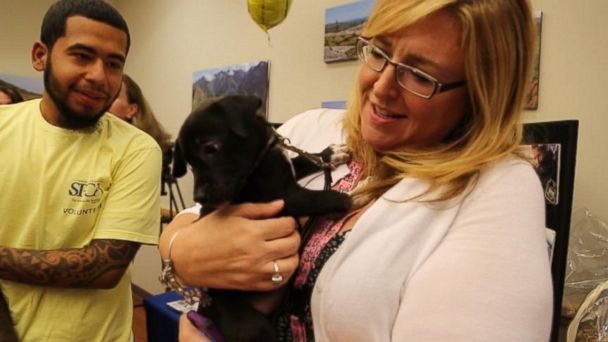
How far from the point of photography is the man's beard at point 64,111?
1496mm

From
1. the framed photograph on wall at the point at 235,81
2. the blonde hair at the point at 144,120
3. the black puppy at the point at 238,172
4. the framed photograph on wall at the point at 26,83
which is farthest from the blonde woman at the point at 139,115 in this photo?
the black puppy at the point at 238,172

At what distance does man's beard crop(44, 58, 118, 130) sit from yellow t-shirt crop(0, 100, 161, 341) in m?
0.02

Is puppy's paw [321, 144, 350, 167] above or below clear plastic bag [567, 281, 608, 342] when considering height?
above

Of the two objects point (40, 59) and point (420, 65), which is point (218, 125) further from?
point (40, 59)

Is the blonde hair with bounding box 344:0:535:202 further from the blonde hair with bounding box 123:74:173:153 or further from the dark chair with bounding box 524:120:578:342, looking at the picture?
the blonde hair with bounding box 123:74:173:153

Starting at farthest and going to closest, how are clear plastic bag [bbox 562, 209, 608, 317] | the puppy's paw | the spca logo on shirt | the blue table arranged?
1. the blue table
2. clear plastic bag [bbox 562, 209, 608, 317]
3. the spca logo on shirt
4. the puppy's paw

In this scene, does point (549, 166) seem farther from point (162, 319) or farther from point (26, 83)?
point (26, 83)

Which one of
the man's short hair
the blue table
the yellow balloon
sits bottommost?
the blue table

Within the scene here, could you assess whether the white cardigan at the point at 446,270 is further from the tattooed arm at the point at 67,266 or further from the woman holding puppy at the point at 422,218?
the tattooed arm at the point at 67,266

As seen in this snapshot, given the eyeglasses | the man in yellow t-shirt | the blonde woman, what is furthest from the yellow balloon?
the eyeglasses

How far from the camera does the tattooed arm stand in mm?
1325

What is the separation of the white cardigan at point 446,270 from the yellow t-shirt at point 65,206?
0.86m

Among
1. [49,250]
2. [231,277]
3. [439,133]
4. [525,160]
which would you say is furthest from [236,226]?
[49,250]

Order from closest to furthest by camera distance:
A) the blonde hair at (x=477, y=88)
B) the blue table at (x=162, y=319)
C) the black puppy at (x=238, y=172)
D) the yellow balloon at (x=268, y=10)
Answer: the blonde hair at (x=477, y=88), the black puppy at (x=238, y=172), the yellow balloon at (x=268, y=10), the blue table at (x=162, y=319)
